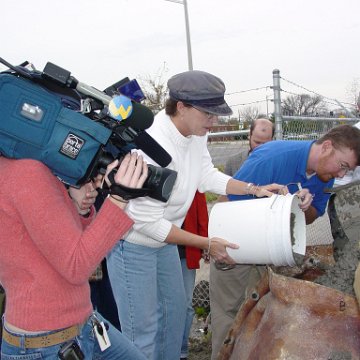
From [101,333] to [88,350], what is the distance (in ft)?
0.26

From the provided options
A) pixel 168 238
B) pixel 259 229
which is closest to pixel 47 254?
pixel 168 238

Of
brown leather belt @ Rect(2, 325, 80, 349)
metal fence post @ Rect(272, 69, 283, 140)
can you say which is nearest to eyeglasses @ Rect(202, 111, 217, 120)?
brown leather belt @ Rect(2, 325, 80, 349)

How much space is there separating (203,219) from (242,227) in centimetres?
110

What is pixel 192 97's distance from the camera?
92.4 inches

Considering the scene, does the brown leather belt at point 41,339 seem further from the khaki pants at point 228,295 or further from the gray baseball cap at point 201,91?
the khaki pants at point 228,295

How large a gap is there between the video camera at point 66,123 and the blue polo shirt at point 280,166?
1.42 meters

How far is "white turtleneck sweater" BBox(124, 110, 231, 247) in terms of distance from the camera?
7.64ft

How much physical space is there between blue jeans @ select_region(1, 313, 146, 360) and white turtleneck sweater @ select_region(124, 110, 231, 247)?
1.97 feet

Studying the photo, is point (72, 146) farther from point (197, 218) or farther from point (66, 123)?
point (197, 218)

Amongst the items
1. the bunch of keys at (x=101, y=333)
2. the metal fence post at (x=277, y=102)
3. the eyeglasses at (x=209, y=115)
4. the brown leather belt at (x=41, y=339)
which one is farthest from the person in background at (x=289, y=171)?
the metal fence post at (x=277, y=102)

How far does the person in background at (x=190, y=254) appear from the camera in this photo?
3.35 m

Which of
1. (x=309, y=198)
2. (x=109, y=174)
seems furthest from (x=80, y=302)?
(x=309, y=198)

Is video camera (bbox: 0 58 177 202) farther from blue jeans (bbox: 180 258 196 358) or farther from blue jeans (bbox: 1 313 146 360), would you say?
blue jeans (bbox: 180 258 196 358)

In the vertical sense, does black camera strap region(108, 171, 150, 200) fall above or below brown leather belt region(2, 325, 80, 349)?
above
